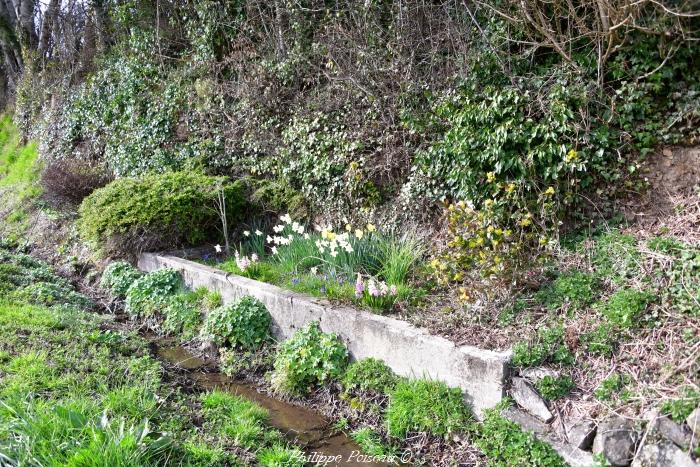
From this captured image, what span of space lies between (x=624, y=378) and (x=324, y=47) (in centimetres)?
561

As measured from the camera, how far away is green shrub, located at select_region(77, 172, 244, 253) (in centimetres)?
698

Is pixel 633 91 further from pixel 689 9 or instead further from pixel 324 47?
pixel 324 47

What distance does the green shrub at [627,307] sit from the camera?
3.37m

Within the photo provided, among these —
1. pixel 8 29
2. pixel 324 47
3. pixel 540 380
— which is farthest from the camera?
pixel 8 29

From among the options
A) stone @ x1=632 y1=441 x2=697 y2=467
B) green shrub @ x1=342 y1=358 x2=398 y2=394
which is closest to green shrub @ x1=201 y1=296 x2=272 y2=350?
green shrub @ x1=342 y1=358 x2=398 y2=394

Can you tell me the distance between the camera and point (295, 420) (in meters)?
4.18

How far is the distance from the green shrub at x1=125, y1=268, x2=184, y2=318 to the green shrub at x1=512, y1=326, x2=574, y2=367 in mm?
4259

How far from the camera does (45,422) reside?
312 centimetres

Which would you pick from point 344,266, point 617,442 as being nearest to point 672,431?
point 617,442

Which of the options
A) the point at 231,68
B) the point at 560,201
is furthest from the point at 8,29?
the point at 560,201

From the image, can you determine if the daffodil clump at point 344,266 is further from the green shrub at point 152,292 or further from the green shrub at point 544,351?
the green shrub at point 544,351

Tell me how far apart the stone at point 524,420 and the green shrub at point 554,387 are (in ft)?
0.55

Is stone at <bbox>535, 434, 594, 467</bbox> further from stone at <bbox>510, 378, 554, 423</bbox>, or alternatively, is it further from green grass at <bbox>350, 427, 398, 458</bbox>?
green grass at <bbox>350, 427, 398, 458</bbox>

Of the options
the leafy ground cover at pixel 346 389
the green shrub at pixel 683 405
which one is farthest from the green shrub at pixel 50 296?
the green shrub at pixel 683 405
